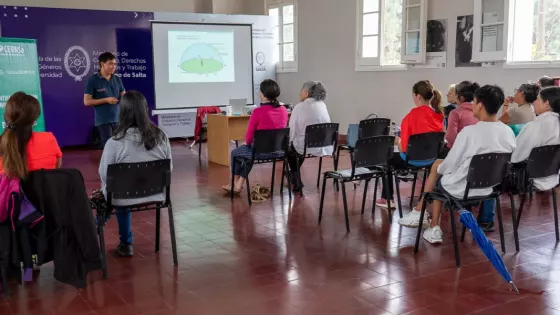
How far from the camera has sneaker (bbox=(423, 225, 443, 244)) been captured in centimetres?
402

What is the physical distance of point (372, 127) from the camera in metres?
5.76

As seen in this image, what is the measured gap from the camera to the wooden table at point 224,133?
7394 millimetres

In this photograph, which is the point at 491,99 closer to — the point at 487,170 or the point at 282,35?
the point at 487,170

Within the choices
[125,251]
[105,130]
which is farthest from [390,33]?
[125,251]

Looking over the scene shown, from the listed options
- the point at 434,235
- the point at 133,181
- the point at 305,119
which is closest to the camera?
the point at 133,181

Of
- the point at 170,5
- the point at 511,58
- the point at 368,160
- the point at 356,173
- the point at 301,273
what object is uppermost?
the point at 170,5

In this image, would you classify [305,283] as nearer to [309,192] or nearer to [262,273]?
[262,273]

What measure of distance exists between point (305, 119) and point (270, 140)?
0.61 meters

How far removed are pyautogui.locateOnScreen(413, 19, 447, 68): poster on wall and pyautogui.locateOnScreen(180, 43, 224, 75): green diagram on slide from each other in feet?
12.0

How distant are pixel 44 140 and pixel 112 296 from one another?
3.20ft

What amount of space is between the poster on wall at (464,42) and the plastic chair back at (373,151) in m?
3.42

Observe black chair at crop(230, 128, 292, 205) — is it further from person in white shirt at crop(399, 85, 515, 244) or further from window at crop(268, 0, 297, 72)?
window at crop(268, 0, 297, 72)

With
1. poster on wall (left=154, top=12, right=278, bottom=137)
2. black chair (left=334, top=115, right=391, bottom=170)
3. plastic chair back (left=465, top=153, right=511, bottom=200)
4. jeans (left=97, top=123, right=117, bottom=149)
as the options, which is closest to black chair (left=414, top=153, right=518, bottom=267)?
plastic chair back (left=465, top=153, right=511, bottom=200)

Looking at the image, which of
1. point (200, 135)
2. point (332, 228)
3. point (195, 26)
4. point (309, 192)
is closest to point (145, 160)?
point (332, 228)
